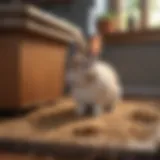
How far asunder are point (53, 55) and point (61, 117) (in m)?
0.35

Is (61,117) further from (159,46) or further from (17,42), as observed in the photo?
(159,46)

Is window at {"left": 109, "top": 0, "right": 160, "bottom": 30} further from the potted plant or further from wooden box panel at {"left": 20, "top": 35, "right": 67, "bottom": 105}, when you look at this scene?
wooden box panel at {"left": 20, "top": 35, "right": 67, "bottom": 105}

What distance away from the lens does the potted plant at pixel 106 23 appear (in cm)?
182

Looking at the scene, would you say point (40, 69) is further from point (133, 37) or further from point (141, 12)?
point (141, 12)

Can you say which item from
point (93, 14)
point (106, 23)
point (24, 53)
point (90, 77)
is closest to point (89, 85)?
point (90, 77)

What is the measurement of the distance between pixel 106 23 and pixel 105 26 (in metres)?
0.02

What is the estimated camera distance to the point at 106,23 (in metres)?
1.82

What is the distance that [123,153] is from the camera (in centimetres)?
59

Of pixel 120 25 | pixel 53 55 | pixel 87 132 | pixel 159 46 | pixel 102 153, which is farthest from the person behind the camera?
pixel 120 25

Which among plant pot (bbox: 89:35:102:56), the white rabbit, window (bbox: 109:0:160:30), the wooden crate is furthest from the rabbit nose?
window (bbox: 109:0:160:30)

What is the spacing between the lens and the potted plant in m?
1.82

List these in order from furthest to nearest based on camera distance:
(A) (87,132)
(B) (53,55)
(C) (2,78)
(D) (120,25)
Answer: (D) (120,25) → (B) (53,55) → (C) (2,78) → (A) (87,132)

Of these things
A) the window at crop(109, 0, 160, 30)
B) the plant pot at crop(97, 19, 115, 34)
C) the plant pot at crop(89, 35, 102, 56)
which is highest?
the window at crop(109, 0, 160, 30)

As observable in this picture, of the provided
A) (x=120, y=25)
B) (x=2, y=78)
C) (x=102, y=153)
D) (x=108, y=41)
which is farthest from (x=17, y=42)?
(x=120, y=25)
